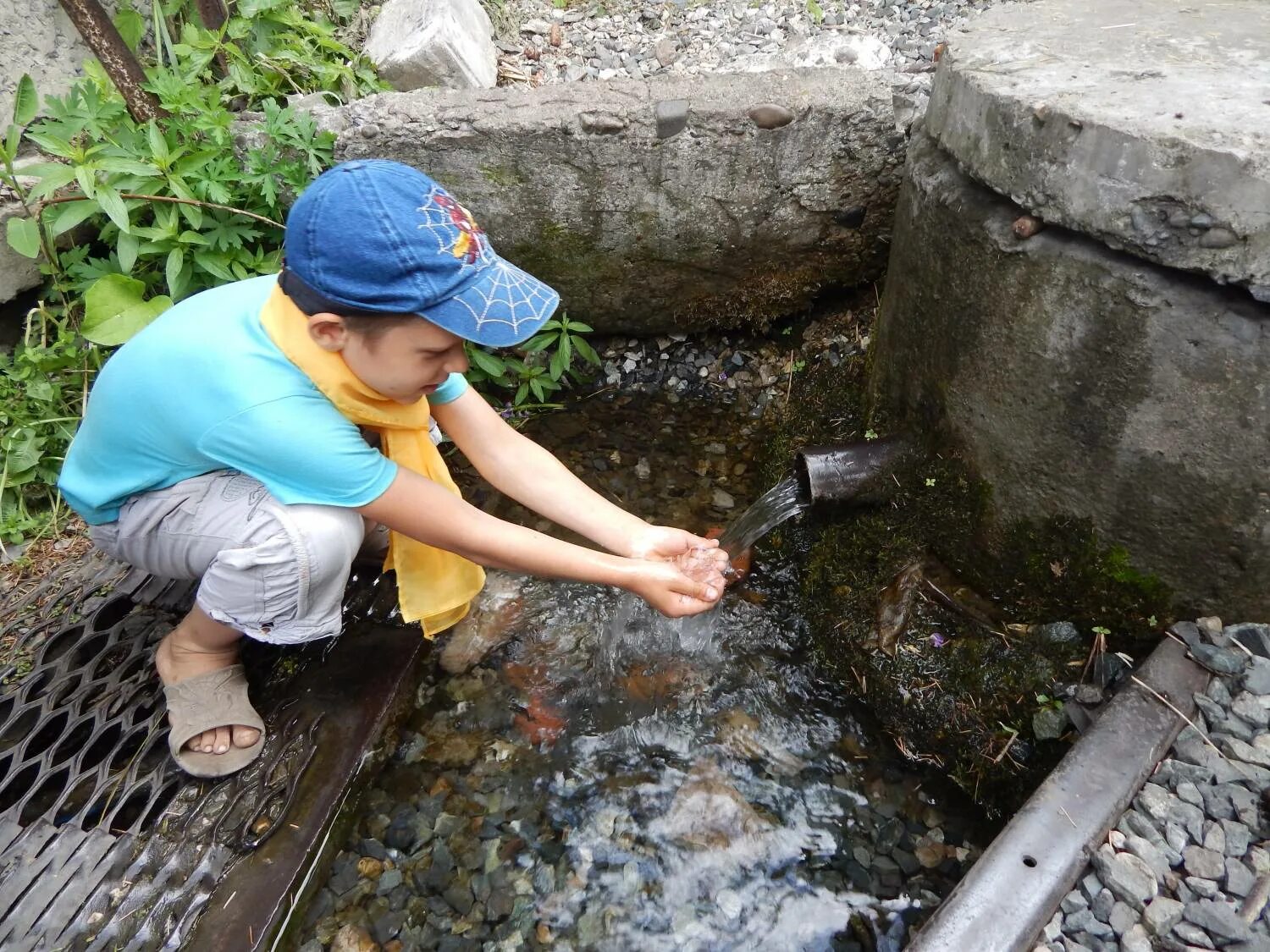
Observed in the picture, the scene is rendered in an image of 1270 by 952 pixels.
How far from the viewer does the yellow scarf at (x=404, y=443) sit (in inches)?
64.4

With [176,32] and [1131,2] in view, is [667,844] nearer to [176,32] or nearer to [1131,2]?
[1131,2]

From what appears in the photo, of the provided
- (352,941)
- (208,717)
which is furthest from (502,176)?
(352,941)

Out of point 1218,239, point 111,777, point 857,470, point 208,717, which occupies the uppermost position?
point 1218,239

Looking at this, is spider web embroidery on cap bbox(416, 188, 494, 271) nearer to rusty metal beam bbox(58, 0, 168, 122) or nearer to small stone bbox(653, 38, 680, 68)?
rusty metal beam bbox(58, 0, 168, 122)

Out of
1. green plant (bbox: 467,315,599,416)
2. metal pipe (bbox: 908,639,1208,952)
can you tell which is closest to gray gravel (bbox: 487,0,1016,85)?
green plant (bbox: 467,315,599,416)

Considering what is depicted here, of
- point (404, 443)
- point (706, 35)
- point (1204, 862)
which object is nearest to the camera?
point (1204, 862)

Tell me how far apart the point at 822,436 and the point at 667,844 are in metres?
1.44

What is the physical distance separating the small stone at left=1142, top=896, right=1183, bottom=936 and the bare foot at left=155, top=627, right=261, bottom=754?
75.2 inches

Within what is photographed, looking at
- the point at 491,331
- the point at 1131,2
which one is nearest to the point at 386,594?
the point at 491,331

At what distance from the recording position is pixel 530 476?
2121mm

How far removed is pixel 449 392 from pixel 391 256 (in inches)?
26.4

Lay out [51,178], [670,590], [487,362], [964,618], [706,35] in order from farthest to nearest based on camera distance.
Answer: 1. [706,35]
2. [487,362]
3. [51,178]
4. [964,618]
5. [670,590]

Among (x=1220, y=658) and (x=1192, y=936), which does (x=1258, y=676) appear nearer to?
(x=1220, y=658)

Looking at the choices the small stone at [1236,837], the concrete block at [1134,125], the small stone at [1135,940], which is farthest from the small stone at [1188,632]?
the concrete block at [1134,125]
